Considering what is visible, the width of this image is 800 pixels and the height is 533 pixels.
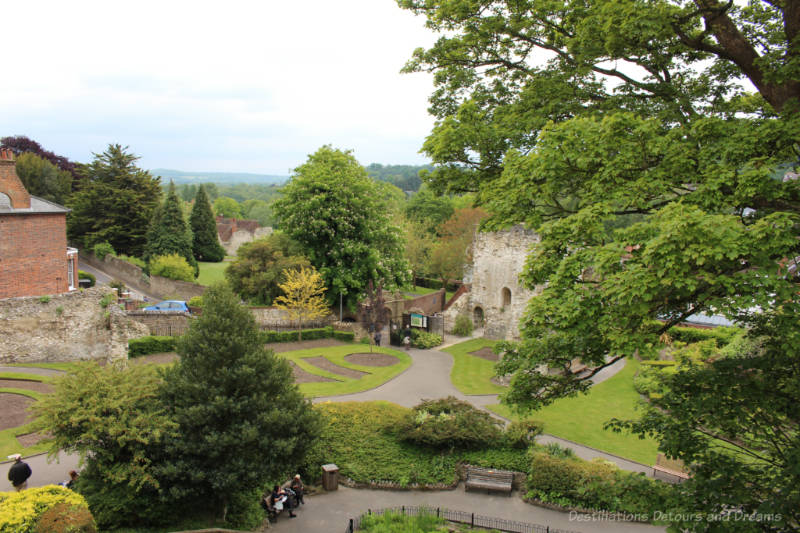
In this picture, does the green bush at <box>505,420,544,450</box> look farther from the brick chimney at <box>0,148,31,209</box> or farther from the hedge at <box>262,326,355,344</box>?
the brick chimney at <box>0,148,31,209</box>

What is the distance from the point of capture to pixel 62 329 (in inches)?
961

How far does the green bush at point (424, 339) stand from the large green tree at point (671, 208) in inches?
869

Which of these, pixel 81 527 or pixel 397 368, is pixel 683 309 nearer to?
pixel 81 527

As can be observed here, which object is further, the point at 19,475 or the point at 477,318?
the point at 477,318

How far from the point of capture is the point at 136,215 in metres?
47.0

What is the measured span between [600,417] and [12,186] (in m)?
29.9

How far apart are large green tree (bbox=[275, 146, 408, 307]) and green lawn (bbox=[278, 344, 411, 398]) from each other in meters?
4.43

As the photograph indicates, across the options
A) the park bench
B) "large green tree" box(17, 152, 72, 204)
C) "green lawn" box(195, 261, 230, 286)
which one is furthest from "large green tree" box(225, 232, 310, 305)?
"large green tree" box(17, 152, 72, 204)

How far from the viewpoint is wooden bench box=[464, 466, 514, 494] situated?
15459mm

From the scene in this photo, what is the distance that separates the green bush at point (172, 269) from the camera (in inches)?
1596

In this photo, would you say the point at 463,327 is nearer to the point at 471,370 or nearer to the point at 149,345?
the point at 471,370

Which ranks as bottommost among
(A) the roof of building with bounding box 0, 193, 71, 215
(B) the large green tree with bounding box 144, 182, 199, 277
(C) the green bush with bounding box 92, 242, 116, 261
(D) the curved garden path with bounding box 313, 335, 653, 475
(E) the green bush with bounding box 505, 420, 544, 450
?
(D) the curved garden path with bounding box 313, 335, 653, 475

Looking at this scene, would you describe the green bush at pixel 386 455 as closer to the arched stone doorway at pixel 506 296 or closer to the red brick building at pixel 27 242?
the arched stone doorway at pixel 506 296

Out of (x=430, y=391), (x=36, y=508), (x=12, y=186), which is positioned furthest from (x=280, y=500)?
(x=12, y=186)
